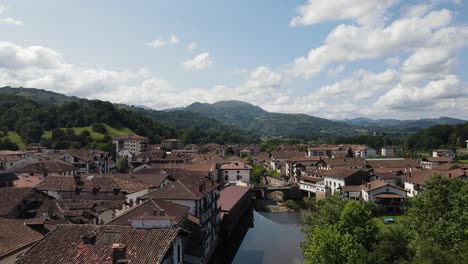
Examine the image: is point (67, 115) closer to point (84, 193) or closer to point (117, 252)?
point (84, 193)

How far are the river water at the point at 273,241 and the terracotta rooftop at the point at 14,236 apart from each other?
76.6 ft

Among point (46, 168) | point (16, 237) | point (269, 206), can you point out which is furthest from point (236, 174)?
point (16, 237)

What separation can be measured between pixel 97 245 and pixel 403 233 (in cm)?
2548

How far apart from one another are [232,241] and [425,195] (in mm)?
25458

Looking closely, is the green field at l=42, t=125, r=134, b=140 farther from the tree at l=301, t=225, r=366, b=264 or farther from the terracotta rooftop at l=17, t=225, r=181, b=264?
the tree at l=301, t=225, r=366, b=264

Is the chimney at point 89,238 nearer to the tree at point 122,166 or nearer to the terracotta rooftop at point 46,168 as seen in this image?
the terracotta rooftop at point 46,168

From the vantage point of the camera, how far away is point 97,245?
20922 mm

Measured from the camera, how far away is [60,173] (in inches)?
2689

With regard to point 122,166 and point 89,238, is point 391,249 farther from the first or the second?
point 122,166

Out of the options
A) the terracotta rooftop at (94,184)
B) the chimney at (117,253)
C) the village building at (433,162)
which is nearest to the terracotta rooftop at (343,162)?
the village building at (433,162)

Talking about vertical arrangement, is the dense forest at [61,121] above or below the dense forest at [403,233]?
above

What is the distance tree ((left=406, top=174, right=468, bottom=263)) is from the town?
1835 cm

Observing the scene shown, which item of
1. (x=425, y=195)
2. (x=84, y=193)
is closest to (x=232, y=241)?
(x=84, y=193)

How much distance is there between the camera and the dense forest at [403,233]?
2784 cm
